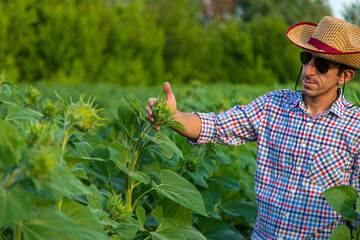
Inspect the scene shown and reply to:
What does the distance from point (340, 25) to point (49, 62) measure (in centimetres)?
997

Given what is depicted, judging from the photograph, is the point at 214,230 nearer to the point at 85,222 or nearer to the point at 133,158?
the point at 133,158

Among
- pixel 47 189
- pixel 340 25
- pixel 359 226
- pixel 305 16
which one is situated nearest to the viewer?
pixel 47 189

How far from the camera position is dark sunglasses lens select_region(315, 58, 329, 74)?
100 inches

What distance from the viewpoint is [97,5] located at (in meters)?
12.8

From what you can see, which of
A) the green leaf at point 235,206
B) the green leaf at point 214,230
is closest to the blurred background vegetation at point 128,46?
the green leaf at point 235,206

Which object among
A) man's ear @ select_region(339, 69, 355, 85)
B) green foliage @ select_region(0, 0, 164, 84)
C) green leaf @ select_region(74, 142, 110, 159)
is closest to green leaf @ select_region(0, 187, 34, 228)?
green leaf @ select_region(74, 142, 110, 159)

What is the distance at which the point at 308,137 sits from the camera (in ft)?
8.44

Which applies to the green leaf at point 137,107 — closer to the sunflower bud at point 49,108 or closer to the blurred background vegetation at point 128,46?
the sunflower bud at point 49,108

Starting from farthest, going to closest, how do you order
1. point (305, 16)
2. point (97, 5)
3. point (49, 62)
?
1. point (305, 16)
2. point (97, 5)
3. point (49, 62)

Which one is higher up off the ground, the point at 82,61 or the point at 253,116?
the point at 253,116

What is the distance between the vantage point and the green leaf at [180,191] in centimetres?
205

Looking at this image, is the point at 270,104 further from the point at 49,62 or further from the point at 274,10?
the point at 274,10

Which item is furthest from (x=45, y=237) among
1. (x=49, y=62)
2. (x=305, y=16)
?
(x=305, y=16)

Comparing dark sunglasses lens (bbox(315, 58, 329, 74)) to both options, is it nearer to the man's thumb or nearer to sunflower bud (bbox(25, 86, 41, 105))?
the man's thumb
